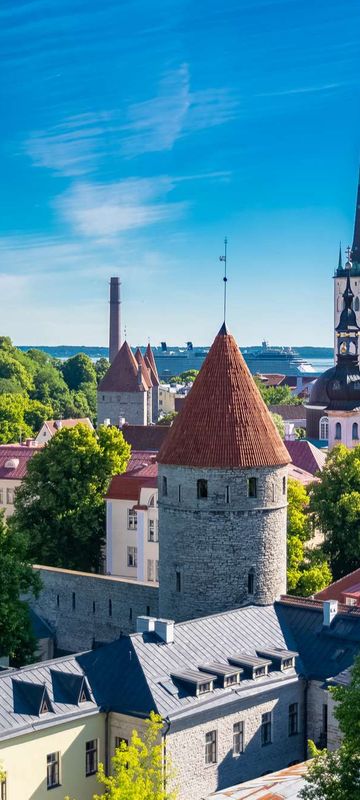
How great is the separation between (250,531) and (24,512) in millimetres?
Answer: 16969

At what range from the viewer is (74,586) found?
4191 cm

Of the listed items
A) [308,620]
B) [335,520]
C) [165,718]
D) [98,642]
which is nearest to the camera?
[165,718]

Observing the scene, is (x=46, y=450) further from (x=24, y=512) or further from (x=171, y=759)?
(x=171, y=759)

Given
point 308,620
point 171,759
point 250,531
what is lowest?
point 171,759

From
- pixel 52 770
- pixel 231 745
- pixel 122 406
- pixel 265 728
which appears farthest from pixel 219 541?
pixel 122 406

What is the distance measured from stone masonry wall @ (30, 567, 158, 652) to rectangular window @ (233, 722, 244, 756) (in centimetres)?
766

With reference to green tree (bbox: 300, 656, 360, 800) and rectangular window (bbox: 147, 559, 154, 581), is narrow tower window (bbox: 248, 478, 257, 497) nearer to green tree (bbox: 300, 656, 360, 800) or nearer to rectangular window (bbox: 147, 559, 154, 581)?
green tree (bbox: 300, 656, 360, 800)

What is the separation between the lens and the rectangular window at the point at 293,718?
110 feet

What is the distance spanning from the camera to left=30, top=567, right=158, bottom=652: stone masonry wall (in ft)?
131

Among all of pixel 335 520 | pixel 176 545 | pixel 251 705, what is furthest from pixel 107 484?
pixel 251 705

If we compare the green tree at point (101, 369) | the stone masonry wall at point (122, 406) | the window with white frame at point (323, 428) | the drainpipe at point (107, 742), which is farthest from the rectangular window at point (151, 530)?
the green tree at point (101, 369)

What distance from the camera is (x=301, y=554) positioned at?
4703cm

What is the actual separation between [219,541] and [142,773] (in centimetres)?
1042

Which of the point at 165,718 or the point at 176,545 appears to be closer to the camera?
the point at 165,718
